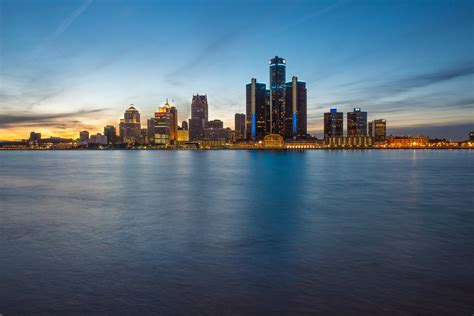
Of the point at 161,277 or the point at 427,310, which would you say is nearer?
the point at 427,310

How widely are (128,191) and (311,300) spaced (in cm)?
3192

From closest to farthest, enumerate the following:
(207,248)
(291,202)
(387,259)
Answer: (387,259) < (207,248) < (291,202)

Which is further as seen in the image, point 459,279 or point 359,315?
point 459,279

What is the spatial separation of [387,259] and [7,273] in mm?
14148

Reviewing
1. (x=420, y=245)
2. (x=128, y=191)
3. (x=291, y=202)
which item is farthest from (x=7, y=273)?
(x=128, y=191)

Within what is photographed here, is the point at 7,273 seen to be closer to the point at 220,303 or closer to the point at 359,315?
the point at 220,303

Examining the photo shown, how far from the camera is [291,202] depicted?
3077cm

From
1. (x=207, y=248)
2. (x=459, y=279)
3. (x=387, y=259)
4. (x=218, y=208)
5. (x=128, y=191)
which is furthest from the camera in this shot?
(x=128, y=191)

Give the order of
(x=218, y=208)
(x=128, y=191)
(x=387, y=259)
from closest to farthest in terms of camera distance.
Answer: (x=387, y=259) → (x=218, y=208) → (x=128, y=191)

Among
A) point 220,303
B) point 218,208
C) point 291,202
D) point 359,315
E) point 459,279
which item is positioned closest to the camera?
point 359,315

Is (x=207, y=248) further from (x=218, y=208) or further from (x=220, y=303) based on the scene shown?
(x=218, y=208)

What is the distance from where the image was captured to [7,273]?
497 inches

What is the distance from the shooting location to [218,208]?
27.8 m

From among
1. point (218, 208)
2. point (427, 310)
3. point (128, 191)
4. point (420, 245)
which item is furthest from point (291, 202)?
point (427, 310)
